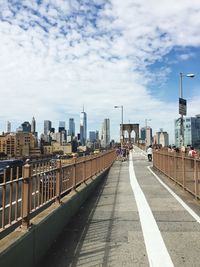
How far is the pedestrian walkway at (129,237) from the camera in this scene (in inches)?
219

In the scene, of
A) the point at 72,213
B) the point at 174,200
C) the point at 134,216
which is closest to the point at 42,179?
the point at 72,213

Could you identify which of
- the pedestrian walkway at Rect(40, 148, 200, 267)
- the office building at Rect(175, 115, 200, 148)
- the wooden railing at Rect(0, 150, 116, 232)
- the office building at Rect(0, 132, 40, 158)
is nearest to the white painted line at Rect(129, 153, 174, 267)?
the pedestrian walkway at Rect(40, 148, 200, 267)

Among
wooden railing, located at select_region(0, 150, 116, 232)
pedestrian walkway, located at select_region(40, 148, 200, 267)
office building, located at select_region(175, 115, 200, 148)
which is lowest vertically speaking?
pedestrian walkway, located at select_region(40, 148, 200, 267)

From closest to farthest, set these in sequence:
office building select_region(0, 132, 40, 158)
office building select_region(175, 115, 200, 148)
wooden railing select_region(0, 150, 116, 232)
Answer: wooden railing select_region(0, 150, 116, 232)
office building select_region(175, 115, 200, 148)
office building select_region(0, 132, 40, 158)

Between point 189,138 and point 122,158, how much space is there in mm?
19467

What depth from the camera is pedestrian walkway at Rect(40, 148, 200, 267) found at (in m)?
5.56

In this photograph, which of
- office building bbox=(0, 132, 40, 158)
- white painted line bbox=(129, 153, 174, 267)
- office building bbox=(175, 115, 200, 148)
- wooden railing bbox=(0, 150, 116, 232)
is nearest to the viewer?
wooden railing bbox=(0, 150, 116, 232)

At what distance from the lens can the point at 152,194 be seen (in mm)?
12789

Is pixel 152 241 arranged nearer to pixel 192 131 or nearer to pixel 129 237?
pixel 129 237

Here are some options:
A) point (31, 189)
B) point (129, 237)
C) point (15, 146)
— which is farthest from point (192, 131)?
point (15, 146)

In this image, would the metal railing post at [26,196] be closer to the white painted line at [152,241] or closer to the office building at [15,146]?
the white painted line at [152,241]

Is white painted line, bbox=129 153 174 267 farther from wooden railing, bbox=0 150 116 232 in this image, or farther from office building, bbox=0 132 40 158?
office building, bbox=0 132 40 158

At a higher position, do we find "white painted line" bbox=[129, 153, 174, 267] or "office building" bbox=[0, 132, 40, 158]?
"office building" bbox=[0, 132, 40, 158]

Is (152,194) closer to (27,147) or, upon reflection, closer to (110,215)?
(110,215)
